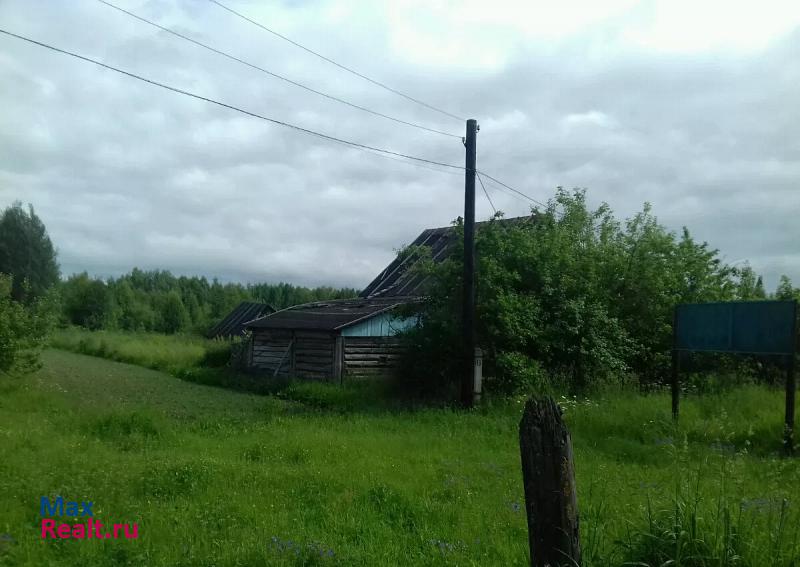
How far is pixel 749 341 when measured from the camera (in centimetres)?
1174

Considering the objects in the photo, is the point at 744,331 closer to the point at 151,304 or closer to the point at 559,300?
the point at 559,300

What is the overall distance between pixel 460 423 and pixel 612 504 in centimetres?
632

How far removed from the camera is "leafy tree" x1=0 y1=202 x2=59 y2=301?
44.1 m

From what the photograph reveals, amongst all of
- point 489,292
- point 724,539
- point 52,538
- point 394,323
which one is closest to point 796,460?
point 724,539

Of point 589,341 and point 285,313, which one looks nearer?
point 589,341

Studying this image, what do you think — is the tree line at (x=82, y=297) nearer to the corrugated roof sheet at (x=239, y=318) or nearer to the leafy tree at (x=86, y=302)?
the leafy tree at (x=86, y=302)

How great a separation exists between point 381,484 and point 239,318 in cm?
4195

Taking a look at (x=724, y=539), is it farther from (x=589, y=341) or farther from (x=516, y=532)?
(x=589, y=341)

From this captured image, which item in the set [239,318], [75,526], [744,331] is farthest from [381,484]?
[239,318]

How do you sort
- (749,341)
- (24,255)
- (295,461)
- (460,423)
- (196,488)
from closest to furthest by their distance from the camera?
(196,488) < (295,461) < (749,341) < (460,423) < (24,255)

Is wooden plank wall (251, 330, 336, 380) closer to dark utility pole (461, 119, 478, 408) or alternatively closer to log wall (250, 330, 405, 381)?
log wall (250, 330, 405, 381)

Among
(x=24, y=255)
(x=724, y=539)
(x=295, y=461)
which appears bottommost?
(x=295, y=461)

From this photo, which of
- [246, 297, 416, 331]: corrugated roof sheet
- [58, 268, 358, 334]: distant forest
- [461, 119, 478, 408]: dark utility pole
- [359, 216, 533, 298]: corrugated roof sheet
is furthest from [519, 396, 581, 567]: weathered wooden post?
[58, 268, 358, 334]: distant forest

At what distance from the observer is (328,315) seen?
925 inches
